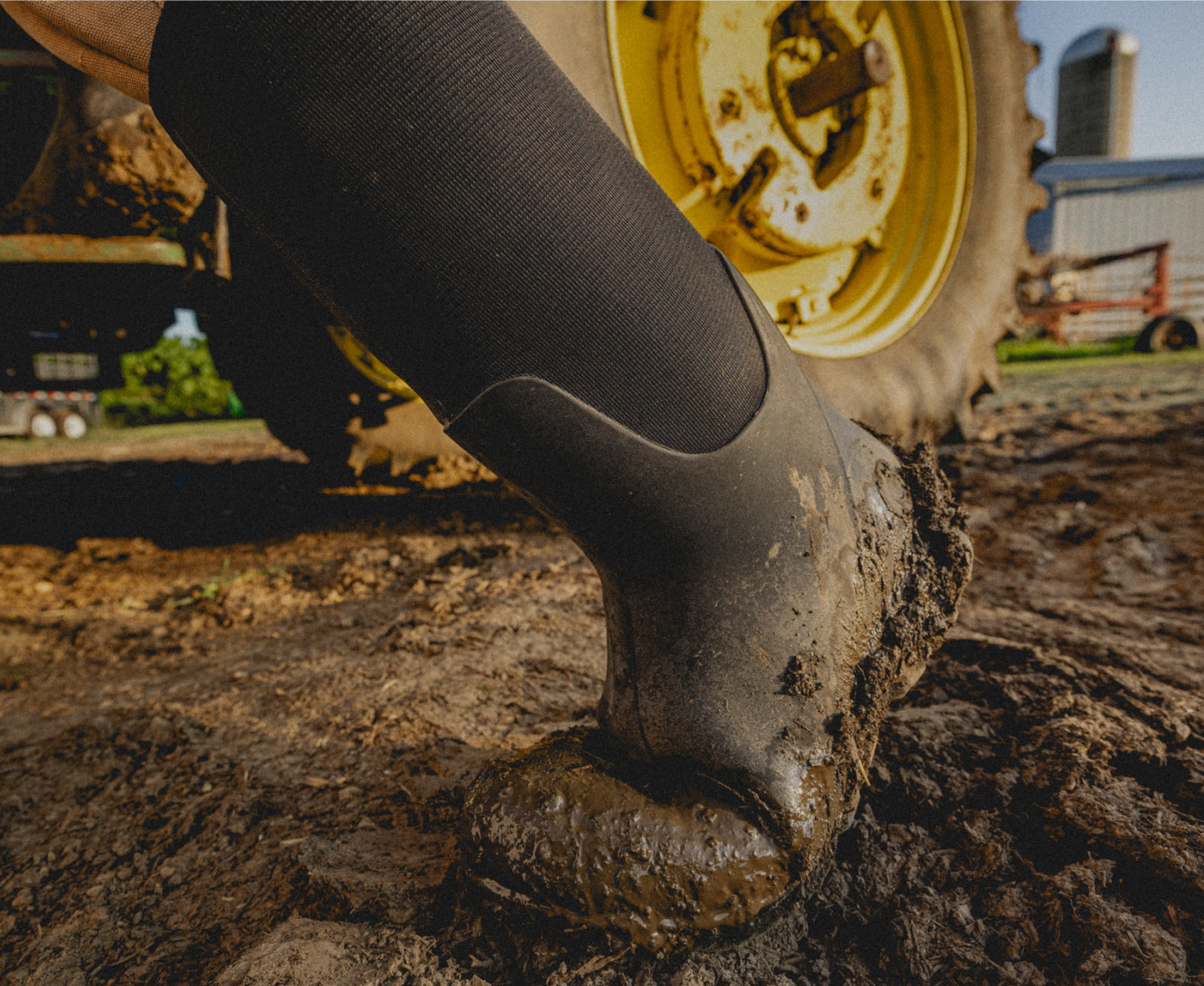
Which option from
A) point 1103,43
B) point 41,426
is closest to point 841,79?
point 41,426

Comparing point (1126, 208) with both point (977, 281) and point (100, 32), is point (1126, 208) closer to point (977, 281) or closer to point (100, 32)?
point (977, 281)

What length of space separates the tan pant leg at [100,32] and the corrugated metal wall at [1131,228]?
15434 mm

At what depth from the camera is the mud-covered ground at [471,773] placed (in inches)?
19.1

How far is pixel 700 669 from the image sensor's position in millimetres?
519

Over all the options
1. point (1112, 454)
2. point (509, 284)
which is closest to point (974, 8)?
point (1112, 454)

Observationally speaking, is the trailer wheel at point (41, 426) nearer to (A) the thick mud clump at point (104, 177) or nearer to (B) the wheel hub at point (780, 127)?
(A) the thick mud clump at point (104, 177)

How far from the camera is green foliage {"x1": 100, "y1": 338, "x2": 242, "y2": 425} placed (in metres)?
9.30

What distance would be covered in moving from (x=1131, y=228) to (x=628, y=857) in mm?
17424

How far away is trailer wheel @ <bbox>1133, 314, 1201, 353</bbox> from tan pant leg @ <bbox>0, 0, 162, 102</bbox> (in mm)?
8263

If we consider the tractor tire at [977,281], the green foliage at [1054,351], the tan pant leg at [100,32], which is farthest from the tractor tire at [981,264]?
the green foliage at [1054,351]

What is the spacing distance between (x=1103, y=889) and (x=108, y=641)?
58.3 inches

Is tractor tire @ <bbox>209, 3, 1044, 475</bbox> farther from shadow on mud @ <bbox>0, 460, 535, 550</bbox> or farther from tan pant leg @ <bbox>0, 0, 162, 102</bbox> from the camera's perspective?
tan pant leg @ <bbox>0, 0, 162, 102</bbox>

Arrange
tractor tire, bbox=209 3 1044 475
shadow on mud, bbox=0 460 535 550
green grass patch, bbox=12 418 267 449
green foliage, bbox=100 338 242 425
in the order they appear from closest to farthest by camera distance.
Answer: tractor tire, bbox=209 3 1044 475 → shadow on mud, bbox=0 460 535 550 → green grass patch, bbox=12 418 267 449 → green foliage, bbox=100 338 242 425

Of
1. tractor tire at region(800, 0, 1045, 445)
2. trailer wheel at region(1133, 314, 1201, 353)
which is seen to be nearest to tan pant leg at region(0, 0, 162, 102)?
tractor tire at region(800, 0, 1045, 445)
